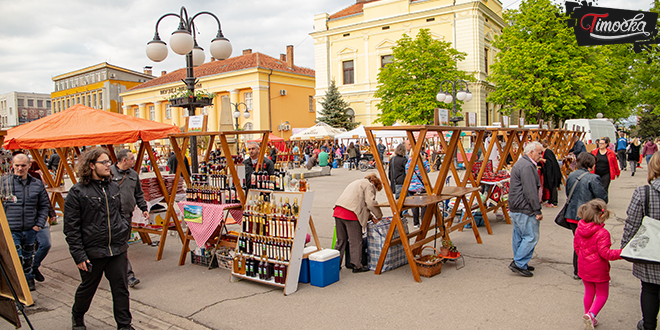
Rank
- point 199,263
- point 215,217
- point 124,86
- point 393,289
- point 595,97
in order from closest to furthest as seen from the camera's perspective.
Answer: point 393,289
point 215,217
point 199,263
point 595,97
point 124,86

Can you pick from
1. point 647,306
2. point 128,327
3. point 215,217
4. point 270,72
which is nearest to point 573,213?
point 647,306

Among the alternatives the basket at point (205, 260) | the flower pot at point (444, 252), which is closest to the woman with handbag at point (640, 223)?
the flower pot at point (444, 252)

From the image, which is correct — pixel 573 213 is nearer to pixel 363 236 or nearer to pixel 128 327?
pixel 363 236

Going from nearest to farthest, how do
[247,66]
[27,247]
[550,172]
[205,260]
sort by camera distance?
[27,247] < [205,260] < [550,172] < [247,66]

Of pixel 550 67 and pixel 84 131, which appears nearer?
pixel 84 131

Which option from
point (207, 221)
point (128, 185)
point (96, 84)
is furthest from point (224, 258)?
point (96, 84)

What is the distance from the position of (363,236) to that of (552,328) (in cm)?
301

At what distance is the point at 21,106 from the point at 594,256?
3783 inches

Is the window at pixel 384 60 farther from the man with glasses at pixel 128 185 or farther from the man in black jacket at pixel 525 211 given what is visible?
the man with glasses at pixel 128 185

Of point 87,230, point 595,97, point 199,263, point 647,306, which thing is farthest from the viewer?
point 595,97

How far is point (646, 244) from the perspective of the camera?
11.9 feet

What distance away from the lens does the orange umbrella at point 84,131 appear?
6820 mm

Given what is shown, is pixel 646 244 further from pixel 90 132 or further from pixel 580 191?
pixel 90 132

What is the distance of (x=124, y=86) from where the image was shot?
64.4 metres
